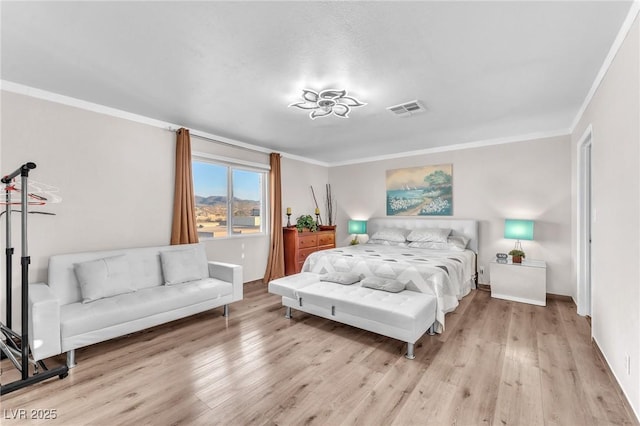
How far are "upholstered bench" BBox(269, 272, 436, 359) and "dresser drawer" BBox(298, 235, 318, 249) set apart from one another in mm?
1866

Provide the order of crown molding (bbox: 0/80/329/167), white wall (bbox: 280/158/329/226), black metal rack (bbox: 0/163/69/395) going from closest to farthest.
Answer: black metal rack (bbox: 0/163/69/395) → crown molding (bbox: 0/80/329/167) → white wall (bbox: 280/158/329/226)

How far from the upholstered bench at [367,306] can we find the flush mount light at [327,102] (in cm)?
204

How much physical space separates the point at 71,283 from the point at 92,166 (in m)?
1.32

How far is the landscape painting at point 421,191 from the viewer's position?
5262 millimetres

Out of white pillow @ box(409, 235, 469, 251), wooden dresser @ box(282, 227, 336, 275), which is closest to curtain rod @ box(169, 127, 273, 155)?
wooden dresser @ box(282, 227, 336, 275)

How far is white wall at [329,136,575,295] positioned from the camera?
425 centimetres

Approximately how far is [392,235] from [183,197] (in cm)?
360

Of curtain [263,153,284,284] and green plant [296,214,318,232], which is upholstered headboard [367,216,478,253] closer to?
green plant [296,214,318,232]

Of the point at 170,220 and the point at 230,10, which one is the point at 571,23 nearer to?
the point at 230,10

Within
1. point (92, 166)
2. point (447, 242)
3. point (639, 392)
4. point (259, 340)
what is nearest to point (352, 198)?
point (447, 242)

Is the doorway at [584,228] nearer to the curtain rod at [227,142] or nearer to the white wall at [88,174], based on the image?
the curtain rod at [227,142]

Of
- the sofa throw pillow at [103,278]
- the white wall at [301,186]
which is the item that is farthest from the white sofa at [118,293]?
the white wall at [301,186]

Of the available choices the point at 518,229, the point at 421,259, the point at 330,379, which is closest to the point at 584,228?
the point at 518,229

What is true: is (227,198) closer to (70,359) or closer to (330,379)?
(70,359)
